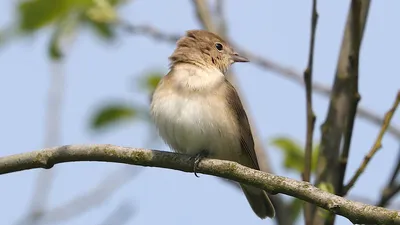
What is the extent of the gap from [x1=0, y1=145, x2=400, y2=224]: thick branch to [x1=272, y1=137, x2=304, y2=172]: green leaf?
2.20 meters

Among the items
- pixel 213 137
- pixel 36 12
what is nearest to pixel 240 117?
pixel 213 137

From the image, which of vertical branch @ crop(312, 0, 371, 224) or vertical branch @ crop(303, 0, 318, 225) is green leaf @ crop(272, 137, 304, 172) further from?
vertical branch @ crop(303, 0, 318, 225)

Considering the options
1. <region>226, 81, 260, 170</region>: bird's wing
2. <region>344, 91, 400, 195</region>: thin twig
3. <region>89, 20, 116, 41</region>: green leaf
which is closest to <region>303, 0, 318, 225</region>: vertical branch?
<region>344, 91, 400, 195</region>: thin twig

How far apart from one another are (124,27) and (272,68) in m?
1.65

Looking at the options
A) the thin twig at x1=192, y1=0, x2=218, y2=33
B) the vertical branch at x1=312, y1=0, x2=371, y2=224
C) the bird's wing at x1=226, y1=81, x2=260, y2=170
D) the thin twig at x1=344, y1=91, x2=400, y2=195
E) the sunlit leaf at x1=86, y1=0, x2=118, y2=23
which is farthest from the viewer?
the thin twig at x1=192, y1=0, x2=218, y2=33

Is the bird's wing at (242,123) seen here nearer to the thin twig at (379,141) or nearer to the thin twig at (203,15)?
the thin twig at (379,141)

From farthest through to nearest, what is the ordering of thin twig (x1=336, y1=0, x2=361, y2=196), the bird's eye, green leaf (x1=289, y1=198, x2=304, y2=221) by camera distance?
the bird's eye < green leaf (x1=289, y1=198, x2=304, y2=221) < thin twig (x1=336, y1=0, x2=361, y2=196)

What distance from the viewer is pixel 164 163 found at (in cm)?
504

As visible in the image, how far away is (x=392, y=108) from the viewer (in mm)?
5590

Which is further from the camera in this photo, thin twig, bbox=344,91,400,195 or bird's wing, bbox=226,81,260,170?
bird's wing, bbox=226,81,260,170

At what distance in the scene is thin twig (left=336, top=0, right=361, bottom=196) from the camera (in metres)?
5.64

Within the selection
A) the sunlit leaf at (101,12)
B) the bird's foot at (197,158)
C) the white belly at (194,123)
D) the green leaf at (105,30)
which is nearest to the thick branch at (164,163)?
the bird's foot at (197,158)

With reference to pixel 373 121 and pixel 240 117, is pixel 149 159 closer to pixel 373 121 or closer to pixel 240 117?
pixel 240 117

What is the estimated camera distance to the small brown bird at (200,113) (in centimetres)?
637
